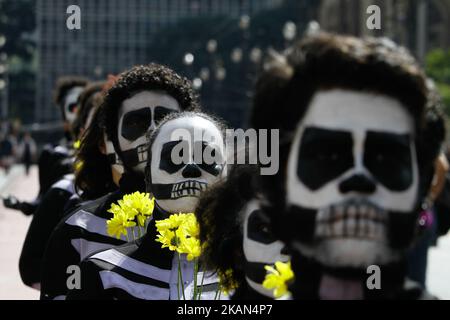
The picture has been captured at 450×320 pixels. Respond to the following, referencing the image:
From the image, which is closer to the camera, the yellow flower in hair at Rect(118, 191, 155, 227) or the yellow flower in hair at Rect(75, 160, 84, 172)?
the yellow flower in hair at Rect(118, 191, 155, 227)

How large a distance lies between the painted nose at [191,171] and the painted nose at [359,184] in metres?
1.83

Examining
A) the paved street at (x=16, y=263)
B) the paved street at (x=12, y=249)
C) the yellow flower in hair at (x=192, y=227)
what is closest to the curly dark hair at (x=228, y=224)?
the yellow flower in hair at (x=192, y=227)

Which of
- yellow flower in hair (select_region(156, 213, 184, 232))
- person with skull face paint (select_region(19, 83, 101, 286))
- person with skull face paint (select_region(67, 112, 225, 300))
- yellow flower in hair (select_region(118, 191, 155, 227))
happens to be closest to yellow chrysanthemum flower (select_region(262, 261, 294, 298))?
yellow flower in hair (select_region(156, 213, 184, 232))

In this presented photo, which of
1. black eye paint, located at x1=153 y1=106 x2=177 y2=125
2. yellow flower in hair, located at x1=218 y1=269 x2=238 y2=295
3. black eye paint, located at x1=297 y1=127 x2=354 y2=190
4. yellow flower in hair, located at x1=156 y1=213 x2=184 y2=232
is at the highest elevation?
black eye paint, located at x1=297 y1=127 x2=354 y2=190

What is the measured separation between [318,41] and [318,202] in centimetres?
35

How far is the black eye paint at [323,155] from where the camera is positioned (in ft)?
8.12

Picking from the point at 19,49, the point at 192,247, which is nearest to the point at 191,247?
the point at 192,247

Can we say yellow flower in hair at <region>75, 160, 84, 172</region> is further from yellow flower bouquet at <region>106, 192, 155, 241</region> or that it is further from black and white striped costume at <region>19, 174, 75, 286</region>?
yellow flower bouquet at <region>106, 192, 155, 241</region>

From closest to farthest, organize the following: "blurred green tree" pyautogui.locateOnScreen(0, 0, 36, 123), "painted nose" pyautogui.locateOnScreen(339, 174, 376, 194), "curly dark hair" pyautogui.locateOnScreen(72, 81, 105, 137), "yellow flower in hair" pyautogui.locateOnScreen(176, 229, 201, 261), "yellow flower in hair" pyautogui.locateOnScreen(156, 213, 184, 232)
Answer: "painted nose" pyautogui.locateOnScreen(339, 174, 376, 194), "yellow flower in hair" pyautogui.locateOnScreen(176, 229, 201, 261), "yellow flower in hair" pyautogui.locateOnScreen(156, 213, 184, 232), "curly dark hair" pyautogui.locateOnScreen(72, 81, 105, 137), "blurred green tree" pyautogui.locateOnScreen(0, 0, 36, 123)

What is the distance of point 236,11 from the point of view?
112562mm

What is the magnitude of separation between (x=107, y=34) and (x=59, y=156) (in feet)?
347

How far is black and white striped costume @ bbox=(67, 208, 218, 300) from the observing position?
4023mm

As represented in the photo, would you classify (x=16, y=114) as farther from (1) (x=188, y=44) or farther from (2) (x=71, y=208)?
(2) (x=71, y=208)

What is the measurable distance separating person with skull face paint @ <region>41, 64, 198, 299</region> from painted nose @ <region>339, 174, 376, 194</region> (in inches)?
104
